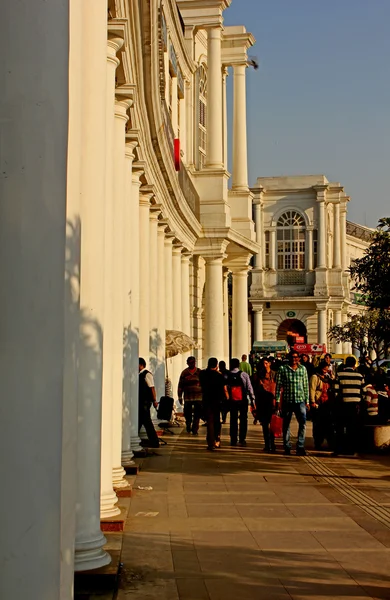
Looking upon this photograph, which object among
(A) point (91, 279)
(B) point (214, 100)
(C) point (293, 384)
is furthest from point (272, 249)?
(A) point (91, 279)

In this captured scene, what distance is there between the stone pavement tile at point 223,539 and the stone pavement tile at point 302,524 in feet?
1.12

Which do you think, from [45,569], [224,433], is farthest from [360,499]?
[224,433]

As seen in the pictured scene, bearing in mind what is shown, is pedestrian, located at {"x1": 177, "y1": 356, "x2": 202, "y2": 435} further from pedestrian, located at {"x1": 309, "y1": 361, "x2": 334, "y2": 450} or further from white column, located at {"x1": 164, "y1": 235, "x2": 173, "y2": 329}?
white column, located at {"x1": 164, "y1": 235, "x2": 173, "y2": 329}

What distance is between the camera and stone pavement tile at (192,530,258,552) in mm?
8281

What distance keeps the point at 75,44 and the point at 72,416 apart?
1.77m

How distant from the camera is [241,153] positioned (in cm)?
3703

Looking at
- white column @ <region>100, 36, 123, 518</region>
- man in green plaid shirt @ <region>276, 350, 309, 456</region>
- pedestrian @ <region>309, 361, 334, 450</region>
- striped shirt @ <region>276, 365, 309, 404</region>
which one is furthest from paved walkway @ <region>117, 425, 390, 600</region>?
pedestrian @ <region>309, 361, 334, 450</region>

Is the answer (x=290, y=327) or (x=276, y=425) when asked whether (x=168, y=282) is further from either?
(x=290, y=327)

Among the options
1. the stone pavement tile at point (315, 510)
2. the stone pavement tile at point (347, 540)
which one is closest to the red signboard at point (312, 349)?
the stone pavement tile at point (315, 510)

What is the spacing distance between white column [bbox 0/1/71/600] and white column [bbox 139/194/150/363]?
38.4 ft

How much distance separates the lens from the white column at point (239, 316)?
3822cm

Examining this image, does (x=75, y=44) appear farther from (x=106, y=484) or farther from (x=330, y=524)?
(x=330, y=524)

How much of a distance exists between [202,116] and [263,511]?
85.4 ft

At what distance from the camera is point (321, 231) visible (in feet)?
239
